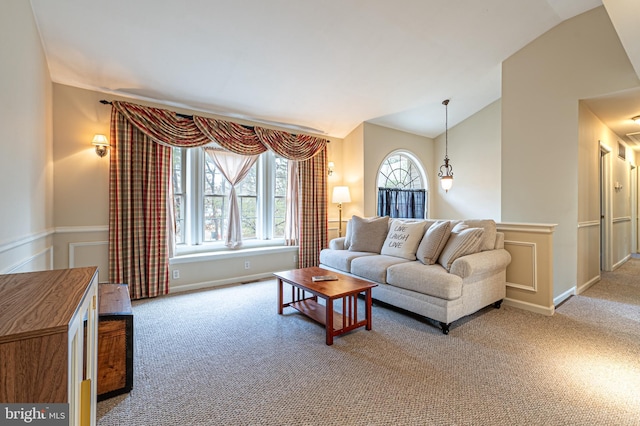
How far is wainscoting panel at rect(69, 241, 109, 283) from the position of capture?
323 centimetres

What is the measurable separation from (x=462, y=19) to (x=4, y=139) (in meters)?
3.96

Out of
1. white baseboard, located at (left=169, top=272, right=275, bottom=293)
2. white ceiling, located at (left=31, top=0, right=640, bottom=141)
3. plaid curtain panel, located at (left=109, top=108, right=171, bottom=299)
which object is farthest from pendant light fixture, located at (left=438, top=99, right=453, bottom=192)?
plaid curtain panel, located at (left=109, top=108, right=171, bottom=299)

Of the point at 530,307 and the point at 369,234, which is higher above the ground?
the point at 369,234

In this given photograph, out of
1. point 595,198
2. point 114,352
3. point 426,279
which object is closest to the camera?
point 114,352

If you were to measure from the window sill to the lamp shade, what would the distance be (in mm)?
1064

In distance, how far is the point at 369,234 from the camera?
396cm

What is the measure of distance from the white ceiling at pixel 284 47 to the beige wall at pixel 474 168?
4.63 ft

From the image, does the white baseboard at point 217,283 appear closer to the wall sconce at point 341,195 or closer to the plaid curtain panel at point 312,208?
the plaid curtain panel at point 312,208

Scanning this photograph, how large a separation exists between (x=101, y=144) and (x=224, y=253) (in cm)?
193

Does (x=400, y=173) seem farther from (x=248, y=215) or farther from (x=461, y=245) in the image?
(x=461, y=245)

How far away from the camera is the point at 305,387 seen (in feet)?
6.07

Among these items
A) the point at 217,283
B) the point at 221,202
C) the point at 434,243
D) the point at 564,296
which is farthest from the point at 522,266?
the point at 221,202

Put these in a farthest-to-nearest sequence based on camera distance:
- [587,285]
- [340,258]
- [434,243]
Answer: [587,285], [340,258], [434,243]

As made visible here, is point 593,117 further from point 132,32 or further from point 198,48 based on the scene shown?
point 132,32
